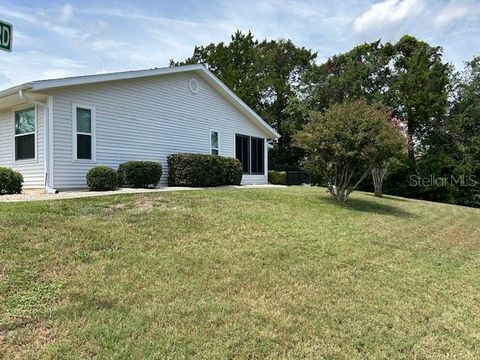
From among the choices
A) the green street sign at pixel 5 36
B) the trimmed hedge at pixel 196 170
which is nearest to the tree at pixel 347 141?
the trimmed hedge at pixel 196 170

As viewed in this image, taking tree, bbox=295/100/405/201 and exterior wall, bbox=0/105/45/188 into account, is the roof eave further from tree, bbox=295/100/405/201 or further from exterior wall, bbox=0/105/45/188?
tree, bbox=295/100/405/201

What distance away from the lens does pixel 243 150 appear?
1988cm

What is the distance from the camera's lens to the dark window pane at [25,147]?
12.7 meters

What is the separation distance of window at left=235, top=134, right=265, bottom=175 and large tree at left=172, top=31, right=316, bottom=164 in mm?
10500

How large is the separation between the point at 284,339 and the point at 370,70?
28169mm

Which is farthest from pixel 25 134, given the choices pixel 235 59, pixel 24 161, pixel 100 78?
pixel 235 59

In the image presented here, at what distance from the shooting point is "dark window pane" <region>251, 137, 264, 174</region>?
813 inches

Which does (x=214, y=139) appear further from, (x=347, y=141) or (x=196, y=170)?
(x=347, y=141)

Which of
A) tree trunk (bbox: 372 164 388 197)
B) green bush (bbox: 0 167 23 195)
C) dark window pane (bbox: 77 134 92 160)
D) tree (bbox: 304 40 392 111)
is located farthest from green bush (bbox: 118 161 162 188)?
tree (bbox: 304 40 392 111)

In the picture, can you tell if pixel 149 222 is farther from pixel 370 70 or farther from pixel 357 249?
pixel 370 70

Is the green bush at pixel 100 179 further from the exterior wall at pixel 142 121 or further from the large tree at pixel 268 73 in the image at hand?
the large tree at pixel 268 73

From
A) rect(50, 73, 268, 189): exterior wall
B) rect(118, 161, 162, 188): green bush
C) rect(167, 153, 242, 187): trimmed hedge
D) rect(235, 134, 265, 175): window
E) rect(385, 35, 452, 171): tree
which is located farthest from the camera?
rect(385, 35, 452, 171): tree

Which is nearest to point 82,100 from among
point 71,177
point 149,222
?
point 71,177

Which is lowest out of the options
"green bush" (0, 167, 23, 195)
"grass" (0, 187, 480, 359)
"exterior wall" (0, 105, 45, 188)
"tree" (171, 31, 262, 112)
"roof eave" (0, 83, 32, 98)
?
"grass" (0, 187, 480, 359)
